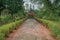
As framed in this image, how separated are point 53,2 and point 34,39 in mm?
23324

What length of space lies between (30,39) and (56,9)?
23.8 meters

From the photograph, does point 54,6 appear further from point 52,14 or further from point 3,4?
point 3,4

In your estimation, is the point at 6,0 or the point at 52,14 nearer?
the point at 52,14

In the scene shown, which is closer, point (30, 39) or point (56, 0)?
point (30, 39)

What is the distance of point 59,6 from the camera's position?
111 ft

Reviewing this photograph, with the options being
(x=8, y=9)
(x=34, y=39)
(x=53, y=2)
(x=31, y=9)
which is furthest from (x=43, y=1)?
(x=31, y=9)

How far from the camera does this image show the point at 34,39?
421 inches

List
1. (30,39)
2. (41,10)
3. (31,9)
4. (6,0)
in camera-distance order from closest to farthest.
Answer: (30,39)
(41,10)
(6,0)
(31,9)

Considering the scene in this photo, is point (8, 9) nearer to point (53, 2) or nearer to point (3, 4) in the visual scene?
point (3, 4)

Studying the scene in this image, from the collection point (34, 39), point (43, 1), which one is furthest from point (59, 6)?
point (34, 39)

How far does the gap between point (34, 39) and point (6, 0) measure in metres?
35.5

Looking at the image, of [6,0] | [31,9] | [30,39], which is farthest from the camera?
[31,9]

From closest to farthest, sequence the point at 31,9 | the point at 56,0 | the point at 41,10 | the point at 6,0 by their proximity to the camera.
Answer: the point at 56,0 < the point at 41,10 < the point at 6,0 < the point at 31,9

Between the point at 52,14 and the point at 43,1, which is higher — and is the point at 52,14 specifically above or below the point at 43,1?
below
